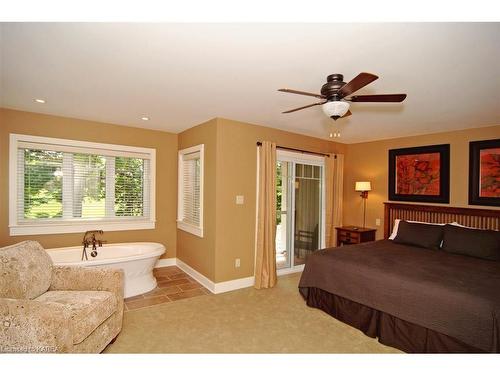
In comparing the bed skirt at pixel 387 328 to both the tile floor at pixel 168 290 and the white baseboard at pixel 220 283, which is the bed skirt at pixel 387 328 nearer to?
the white baseboard at pixel 220 283

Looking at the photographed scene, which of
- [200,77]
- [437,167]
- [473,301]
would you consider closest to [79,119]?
[200,77]

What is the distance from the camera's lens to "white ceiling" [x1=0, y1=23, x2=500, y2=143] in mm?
1655

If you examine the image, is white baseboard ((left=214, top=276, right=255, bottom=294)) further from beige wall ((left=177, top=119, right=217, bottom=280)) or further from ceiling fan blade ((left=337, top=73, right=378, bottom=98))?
ceiling fan blade ((left=337, top=73, right=378, bottom=98))

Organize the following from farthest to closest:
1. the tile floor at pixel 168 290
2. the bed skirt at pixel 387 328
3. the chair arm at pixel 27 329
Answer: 1. the tile floor at pixel 168 290
2. the bed skirt at pixel 387 328
3. the chair arm at pixel 27 329

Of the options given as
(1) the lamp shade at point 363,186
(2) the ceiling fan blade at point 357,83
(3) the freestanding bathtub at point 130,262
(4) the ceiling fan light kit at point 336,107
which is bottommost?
(3) the freestanding bathtub at point 130,262

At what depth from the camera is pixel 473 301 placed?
2059 millimetres

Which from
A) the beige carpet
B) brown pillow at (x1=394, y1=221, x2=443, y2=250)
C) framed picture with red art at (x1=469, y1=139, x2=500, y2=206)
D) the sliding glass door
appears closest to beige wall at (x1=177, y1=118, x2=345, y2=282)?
the beige carpet

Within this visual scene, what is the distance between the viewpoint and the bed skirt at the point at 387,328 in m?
2.20

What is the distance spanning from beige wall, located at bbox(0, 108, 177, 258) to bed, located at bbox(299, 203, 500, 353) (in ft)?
8.93

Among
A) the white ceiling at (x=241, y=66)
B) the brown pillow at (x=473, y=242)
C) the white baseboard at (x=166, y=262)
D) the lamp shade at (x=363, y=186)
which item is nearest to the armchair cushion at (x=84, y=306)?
the white ceiling at (x=241, y=66)

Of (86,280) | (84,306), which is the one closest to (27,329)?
(84,306)

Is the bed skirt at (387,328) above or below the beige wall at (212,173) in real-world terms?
below

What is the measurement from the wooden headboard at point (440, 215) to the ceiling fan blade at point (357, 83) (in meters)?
3.41
